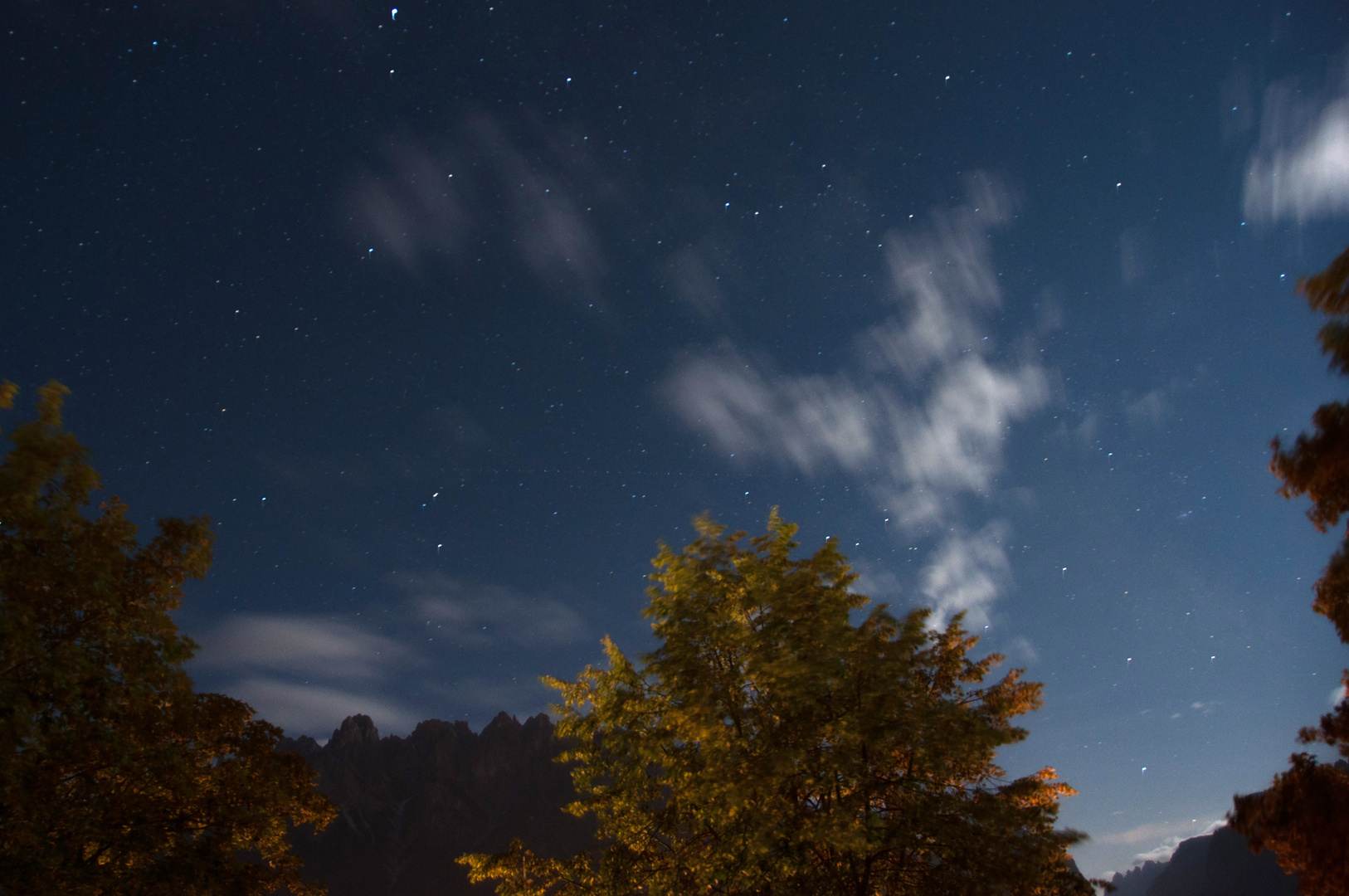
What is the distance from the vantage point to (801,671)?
9.26 meters

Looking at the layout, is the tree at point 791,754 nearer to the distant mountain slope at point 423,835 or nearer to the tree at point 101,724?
the tree at point 101,724

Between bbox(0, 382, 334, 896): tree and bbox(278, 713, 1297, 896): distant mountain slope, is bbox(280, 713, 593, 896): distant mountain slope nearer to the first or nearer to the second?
bbox(278, 713, 1297, 896): distant mountain slope

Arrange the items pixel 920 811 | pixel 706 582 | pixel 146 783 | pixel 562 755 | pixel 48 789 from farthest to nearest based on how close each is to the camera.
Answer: pixel 562 755, pixel 706 582, pixel 146 783, pixel 920 811, pixel 48 789

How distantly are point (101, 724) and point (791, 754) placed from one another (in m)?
10.1

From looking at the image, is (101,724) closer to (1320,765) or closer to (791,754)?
(791,754)

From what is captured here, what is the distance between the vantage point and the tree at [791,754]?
9383mm

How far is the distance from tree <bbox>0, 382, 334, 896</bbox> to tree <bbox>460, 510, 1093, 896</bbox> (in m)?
4.87

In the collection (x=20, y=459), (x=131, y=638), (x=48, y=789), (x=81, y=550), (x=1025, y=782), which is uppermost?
(x=20, y=459)

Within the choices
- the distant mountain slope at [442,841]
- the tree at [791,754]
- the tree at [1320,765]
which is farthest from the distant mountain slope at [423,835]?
the tree at [1320,765]

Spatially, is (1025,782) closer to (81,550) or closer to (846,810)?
(846,810)

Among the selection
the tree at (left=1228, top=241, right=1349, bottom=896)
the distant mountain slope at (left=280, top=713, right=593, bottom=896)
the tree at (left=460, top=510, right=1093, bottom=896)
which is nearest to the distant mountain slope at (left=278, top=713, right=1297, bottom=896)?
the distant mountain slope at (left=280, top=713, right=593, bottom=896)

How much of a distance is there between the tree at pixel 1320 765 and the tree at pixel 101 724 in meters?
16.4

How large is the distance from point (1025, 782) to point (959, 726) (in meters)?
2.79

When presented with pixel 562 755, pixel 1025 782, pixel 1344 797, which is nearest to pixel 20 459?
pixel 562 755
